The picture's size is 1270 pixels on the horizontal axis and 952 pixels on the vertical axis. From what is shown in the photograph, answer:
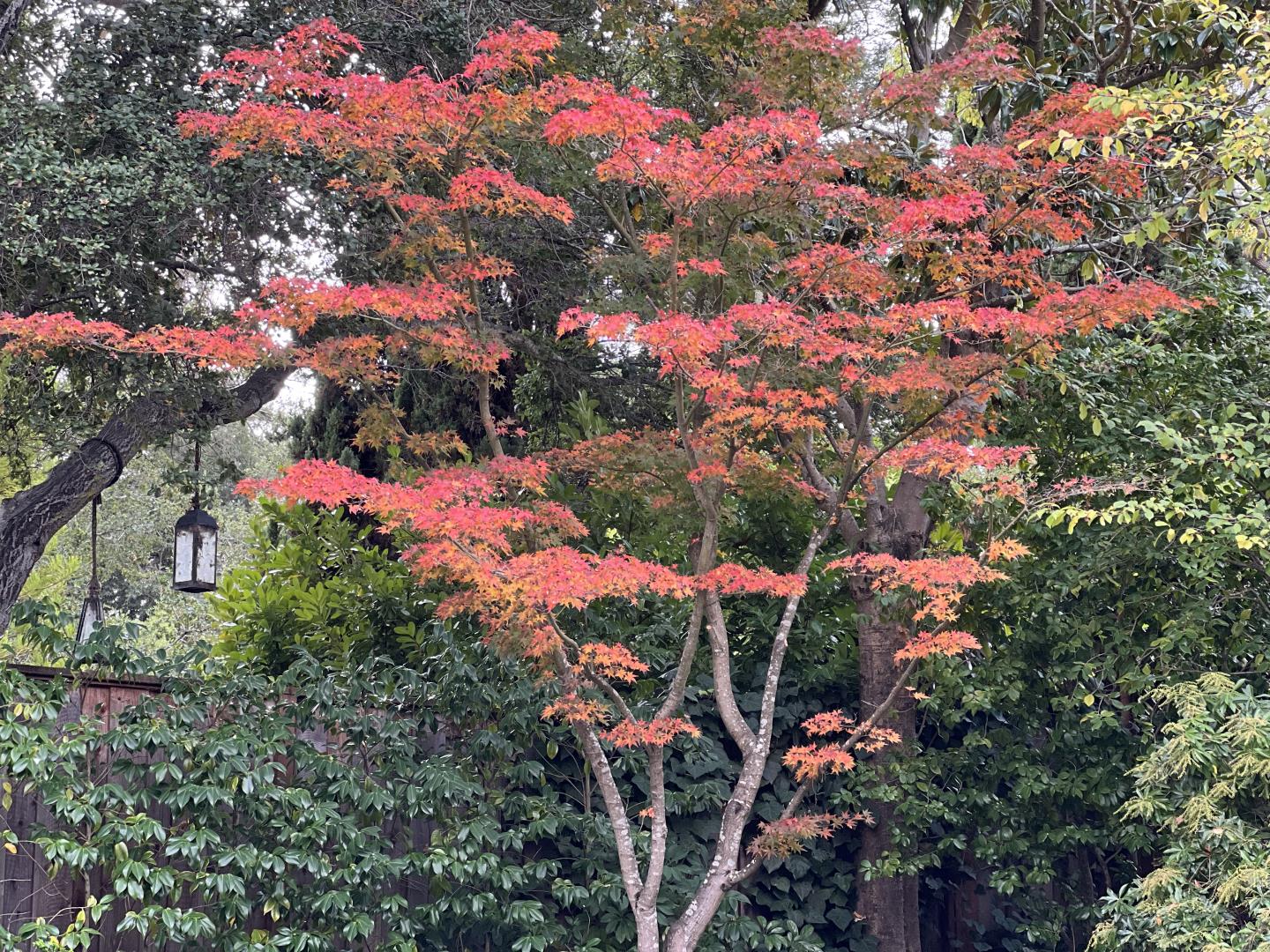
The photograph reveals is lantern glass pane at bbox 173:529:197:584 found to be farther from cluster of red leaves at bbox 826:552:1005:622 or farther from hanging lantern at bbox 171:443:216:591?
cluster of red leaves at bbox 826:552:1005:622

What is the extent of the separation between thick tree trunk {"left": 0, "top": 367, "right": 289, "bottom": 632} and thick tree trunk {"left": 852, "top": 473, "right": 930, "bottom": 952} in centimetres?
354

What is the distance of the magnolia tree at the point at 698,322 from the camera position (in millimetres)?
5008

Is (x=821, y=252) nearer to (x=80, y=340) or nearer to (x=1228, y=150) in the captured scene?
(x=1228, y=150)

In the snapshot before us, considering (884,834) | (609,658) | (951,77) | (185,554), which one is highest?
(951,77)

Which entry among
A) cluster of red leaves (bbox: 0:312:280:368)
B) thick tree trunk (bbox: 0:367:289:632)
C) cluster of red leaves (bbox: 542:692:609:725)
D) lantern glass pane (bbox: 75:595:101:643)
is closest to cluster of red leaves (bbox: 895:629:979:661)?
cluster of red leaves (bbox: 542:692:609:725)

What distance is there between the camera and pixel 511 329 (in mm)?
7652

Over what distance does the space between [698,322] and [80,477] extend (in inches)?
153

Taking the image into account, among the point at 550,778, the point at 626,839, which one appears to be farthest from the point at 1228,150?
the point at 550,778

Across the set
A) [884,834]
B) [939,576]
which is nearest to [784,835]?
[884,834]

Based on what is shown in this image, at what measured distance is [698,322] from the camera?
493 cm

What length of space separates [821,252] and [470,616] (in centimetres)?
260

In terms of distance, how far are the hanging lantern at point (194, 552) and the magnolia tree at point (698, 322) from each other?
Answer: 2.85ft

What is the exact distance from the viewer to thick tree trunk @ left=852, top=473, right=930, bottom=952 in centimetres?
645

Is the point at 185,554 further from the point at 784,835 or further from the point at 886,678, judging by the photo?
the point at 886,678
